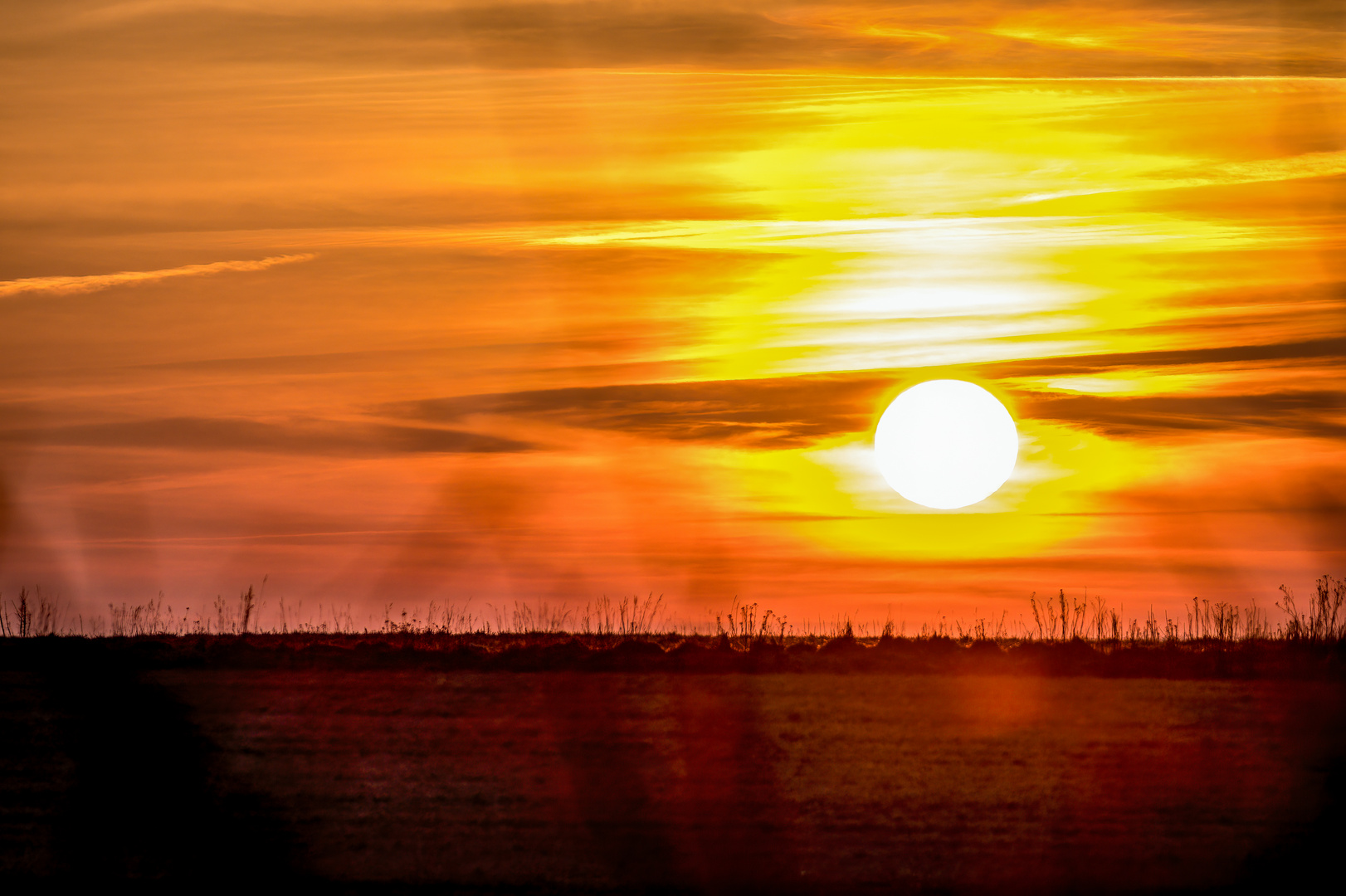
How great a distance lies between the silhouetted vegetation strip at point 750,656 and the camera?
25.2 meters

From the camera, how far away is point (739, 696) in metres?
21.4

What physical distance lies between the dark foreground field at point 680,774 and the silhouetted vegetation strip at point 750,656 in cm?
17

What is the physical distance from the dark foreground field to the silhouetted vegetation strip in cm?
17

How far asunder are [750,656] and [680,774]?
937cm

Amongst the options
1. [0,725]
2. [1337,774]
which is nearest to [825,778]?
[1337,774]

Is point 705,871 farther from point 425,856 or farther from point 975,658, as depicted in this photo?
point 975,658

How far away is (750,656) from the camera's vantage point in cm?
2636

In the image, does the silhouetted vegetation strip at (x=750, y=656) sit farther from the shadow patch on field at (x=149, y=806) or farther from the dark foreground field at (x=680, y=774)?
the shadow patch on field at (x=149, y=806)

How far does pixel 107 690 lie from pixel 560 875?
12287mm

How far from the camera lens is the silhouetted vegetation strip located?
82.5 feet

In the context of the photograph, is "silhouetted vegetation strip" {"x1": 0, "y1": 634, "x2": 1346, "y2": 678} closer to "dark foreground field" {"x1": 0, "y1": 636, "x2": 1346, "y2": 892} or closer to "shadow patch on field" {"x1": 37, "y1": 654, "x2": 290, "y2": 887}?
"dark foreground field" {"x1": 0, "y1": 636, "x2": 1346, "y2": 892}

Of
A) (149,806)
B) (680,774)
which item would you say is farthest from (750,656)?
(149,806)

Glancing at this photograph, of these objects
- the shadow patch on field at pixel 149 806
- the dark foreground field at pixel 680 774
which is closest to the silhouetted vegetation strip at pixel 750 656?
the dark foreground field at pixel 680 774

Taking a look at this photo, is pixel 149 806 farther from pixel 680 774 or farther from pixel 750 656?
pixel 750 656
